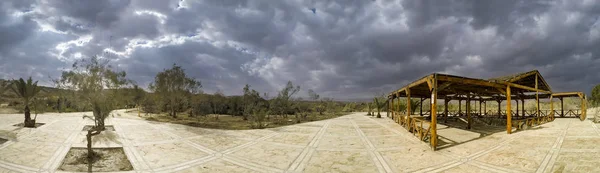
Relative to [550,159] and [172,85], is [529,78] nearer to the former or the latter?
[550,159]

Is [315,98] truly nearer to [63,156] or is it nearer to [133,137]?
[133,137]

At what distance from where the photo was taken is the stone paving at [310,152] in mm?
8625

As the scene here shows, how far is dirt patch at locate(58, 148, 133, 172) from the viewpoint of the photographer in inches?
356

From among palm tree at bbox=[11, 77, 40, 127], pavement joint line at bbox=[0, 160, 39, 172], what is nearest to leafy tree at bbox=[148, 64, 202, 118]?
palm tree at bbox=[11, 77, 40, 127]

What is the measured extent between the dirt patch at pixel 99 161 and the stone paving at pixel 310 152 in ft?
1.05

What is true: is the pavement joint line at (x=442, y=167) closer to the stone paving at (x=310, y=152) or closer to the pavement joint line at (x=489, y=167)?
the stone paving at (x=310, y=152)

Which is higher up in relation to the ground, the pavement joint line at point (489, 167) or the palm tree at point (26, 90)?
the palm tree at point (26, 90)

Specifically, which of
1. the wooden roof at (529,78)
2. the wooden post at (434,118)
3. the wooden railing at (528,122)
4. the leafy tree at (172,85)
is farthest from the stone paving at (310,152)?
the leafy tree at (172,85)

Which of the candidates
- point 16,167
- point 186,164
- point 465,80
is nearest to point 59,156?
point 16,167

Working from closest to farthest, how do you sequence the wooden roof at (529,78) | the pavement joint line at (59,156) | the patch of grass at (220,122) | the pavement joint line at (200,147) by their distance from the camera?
the pavement joint line at (59,156) < the pavement joint line at (200,147) < the wooden roof at (529,78) < the patch of grass at (220,122)

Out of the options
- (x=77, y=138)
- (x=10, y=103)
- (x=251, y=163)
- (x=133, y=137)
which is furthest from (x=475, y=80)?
(x=10, y=103)

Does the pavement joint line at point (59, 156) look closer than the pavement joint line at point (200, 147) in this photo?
Yes

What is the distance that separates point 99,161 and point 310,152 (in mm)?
8537

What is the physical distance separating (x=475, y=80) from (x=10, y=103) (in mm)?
41831
